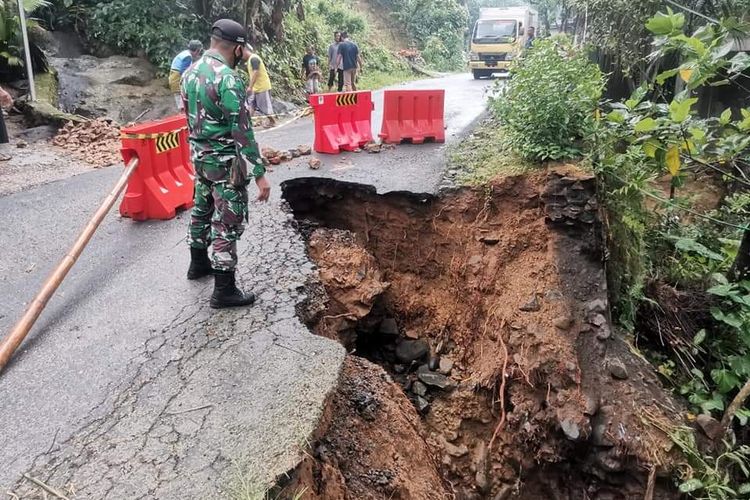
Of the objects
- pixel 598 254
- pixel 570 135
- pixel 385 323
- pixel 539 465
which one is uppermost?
pixel 570 135

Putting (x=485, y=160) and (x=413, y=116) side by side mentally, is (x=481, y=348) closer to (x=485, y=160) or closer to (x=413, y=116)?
(x=485, y=160)

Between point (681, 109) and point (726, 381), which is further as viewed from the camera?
point (726, 381)

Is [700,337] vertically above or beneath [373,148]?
beneath

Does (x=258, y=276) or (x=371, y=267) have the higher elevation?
(x=258, y=276)

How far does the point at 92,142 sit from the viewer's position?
9.09 meters

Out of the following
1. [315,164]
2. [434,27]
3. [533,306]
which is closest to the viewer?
[533,306]

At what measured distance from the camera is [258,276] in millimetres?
4336

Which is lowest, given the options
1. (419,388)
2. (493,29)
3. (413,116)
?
(419,388)

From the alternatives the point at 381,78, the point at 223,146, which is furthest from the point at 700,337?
the point at 381,78

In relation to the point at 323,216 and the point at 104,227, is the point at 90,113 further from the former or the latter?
the point at 323,216

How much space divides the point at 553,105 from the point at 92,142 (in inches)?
292

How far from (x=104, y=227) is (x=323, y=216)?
221 cm

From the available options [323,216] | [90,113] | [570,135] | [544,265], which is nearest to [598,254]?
[544,265]

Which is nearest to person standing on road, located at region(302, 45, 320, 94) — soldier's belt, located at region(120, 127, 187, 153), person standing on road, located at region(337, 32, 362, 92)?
person standing on road, located at region(337, 32, 362, 92)
